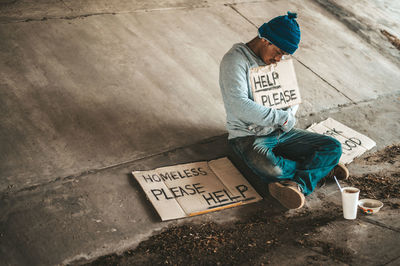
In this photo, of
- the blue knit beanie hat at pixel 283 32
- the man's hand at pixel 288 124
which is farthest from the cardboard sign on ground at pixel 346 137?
the blue knit beanie hat at pixel 283 32

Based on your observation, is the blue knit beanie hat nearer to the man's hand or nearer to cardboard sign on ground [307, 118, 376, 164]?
the man's hand

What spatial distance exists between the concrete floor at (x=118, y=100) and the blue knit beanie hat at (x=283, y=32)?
1042 mm

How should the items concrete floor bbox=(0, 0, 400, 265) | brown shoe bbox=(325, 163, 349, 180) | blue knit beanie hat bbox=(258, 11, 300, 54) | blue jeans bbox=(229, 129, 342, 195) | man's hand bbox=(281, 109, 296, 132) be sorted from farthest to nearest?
brown shoe bbox=(325, 163, 349, 180)
man's hand bbox=(281, 109, 296, 132)
blue jeans bbox=(229, 129, 342, 195)
blue knit beanie hat bbox=(258, 11, 300, 54)
concrete floor bbox=(0, 0, 400, 265)

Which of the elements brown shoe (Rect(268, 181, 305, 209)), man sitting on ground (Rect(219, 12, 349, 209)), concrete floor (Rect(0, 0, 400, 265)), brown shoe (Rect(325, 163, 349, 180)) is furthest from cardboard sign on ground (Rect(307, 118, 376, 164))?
brown shoe (Rect(268, 181, 305, 209))

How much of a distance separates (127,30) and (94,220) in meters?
2.57

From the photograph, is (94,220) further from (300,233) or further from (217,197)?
(300,233)

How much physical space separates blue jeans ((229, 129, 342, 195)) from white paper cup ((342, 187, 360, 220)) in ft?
1.01

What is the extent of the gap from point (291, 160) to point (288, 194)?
0.46m

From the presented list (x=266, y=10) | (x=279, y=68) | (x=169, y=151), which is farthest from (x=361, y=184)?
(x=266, y=10)

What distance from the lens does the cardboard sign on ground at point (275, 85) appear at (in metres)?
3.20

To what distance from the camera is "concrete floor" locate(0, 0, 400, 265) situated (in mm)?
2676

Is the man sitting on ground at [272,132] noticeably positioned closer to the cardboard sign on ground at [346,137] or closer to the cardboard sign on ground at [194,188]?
the cardboard sign on ground at [194,188]

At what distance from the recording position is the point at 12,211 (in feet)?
8.53

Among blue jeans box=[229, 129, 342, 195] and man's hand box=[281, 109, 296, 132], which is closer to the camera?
blue jeans box=[229, 129, 342, 195]
